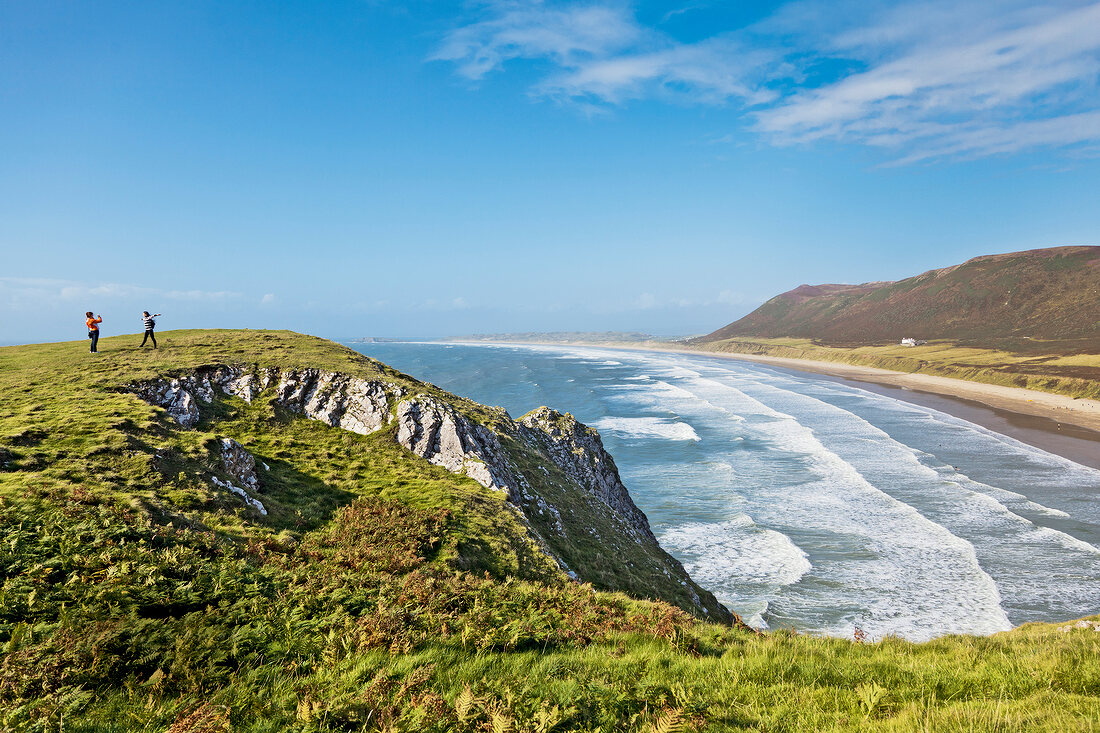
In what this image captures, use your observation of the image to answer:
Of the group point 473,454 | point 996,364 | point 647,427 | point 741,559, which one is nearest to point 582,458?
point 741,559

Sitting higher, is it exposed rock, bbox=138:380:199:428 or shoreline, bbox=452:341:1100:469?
exposed rock, bbox=138:380:199:428

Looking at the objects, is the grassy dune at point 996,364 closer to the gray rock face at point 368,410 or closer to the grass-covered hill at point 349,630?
the gray rock face at point 368,410

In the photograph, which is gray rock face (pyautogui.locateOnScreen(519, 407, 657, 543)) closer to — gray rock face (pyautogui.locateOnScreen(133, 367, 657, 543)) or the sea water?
the sea water

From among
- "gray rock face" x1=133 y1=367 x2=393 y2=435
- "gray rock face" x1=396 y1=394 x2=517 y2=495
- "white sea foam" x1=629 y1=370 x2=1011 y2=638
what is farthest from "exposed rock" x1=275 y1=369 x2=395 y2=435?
"white sea foam" x1=629 y1=370 x2=1011 y2=638

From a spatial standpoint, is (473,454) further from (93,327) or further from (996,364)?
(996,364)

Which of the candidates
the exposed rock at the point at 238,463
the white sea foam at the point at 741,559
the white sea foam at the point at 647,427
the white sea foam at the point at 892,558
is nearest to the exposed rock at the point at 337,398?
the exposed rock at the point at 238,463

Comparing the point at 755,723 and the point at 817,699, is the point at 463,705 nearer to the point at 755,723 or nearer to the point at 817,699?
the point at 755,723
